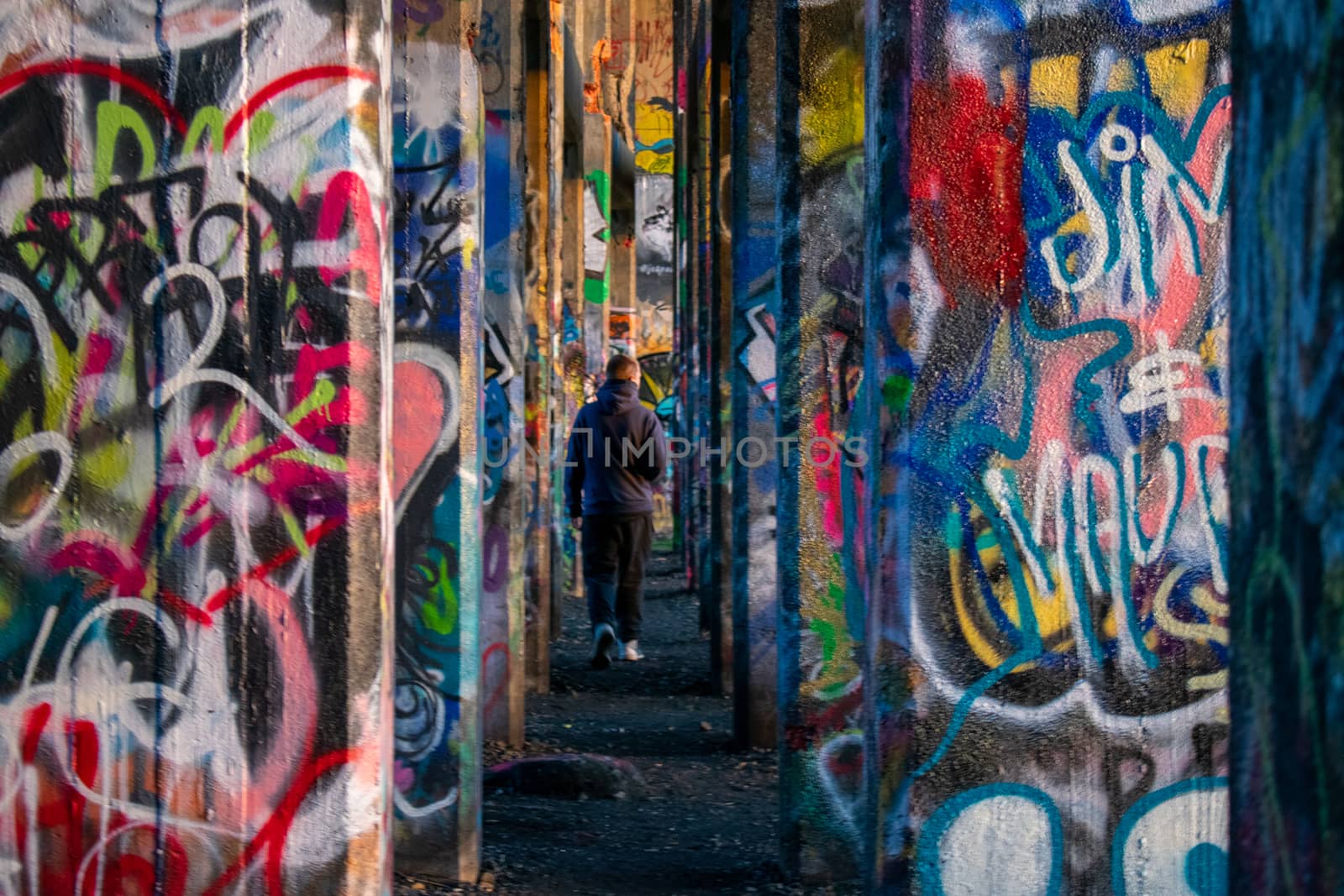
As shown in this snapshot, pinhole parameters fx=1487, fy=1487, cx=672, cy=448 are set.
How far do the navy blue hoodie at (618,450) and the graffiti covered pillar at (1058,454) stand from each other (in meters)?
6.97

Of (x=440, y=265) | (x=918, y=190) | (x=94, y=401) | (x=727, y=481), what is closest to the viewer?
(x=918, y=190)

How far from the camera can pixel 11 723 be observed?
3449 millimetres

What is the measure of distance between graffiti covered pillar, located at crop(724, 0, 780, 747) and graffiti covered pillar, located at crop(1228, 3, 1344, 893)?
5.81m

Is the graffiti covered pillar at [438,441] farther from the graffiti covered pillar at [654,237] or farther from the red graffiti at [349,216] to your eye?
the graffiti covered pillar at [654,237]

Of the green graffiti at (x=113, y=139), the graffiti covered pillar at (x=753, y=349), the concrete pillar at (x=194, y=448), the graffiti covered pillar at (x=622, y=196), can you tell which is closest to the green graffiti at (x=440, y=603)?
the graffiti covered pillar at (x=753, y=349)

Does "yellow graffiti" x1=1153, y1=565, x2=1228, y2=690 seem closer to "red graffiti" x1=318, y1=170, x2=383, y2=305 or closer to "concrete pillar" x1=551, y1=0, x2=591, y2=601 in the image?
"red graffiti" x1=318, y1=170, x2=383, y2=305

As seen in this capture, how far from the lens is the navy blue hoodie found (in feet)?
33.6

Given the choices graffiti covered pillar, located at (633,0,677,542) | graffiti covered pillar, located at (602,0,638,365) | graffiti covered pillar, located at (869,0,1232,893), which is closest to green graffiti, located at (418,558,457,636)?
graffiti covered pillar, located at (869,0,1232,893)

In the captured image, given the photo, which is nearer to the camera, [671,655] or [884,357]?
[884,357]

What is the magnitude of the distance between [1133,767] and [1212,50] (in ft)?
5.17

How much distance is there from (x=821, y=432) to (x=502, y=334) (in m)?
3.17

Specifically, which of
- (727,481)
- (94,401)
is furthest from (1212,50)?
(727,481)

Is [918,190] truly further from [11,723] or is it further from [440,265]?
[440,265]

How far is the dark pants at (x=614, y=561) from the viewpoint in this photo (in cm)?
1047
